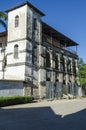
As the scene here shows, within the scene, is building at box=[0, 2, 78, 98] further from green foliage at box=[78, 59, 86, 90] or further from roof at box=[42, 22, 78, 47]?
green foliage at box=[78, 59, 86, 90]

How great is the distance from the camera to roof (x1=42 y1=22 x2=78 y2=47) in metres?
39.9

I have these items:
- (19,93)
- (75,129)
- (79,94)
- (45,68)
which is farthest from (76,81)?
(75,129)

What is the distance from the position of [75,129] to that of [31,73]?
23.3 metres

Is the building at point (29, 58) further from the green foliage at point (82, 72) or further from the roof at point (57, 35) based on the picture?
the green foliage at point (82, 72)

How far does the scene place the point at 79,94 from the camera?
4628 centimetres

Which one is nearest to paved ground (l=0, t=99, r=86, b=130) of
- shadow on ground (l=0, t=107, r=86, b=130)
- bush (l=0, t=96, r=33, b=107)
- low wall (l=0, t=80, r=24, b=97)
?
shadow on ground (l=0, t=107, r=86, b=130)

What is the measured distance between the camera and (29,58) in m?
33.9

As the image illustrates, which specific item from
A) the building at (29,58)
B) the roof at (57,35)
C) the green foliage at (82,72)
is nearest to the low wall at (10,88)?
the building at (29,58)

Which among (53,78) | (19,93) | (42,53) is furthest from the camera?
(53,78)

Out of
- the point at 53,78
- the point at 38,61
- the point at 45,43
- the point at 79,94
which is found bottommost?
the point at 79,94

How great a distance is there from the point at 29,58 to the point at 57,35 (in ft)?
41.1

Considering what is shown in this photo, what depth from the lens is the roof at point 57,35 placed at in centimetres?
3990

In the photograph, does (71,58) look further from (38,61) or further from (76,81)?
(38,61)

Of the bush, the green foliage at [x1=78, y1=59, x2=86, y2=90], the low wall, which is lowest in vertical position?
the bush
